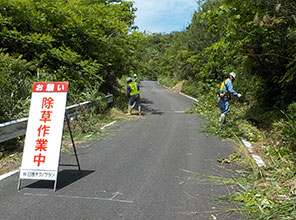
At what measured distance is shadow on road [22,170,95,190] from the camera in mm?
4723

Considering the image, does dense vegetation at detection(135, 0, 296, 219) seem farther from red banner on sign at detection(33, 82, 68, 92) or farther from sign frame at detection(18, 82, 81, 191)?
red banner on sign at detection(33, 82, 68, 92)

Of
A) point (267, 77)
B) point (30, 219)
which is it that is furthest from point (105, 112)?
point (30, 219)

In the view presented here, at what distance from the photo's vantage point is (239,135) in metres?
8.76

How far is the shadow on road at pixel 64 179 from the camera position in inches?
186

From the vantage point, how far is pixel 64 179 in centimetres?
507

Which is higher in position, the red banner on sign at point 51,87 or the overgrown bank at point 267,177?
the red banner on sign at point 51,87

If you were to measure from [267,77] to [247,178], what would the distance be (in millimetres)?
7522

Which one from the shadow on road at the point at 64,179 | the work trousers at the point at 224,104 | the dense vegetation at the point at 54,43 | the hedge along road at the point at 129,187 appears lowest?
the shadow on road at the point at 64,179

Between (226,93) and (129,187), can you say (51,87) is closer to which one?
(129,187)

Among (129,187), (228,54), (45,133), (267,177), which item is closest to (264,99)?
(228,54)

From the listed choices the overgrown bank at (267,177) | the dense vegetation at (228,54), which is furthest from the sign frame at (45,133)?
the overgrown bank at (267,177)

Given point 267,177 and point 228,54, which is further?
point 228,54

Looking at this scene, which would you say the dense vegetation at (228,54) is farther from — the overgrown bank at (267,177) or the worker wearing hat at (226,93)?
the worker wearing hat at (226,93)

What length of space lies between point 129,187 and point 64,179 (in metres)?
1.33
